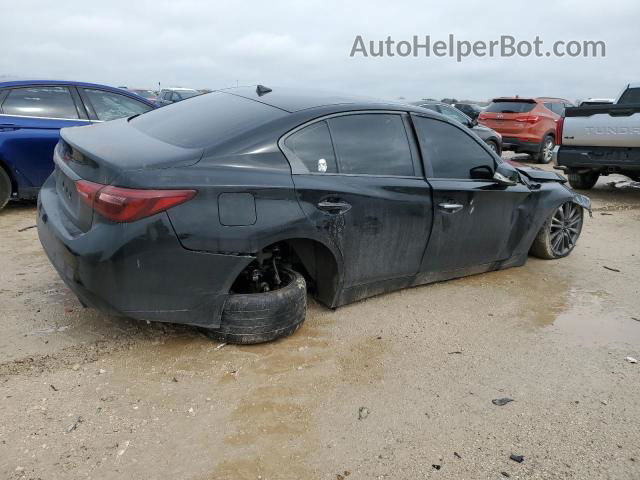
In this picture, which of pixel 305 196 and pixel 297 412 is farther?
pixel 305 196

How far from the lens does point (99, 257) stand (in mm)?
2777

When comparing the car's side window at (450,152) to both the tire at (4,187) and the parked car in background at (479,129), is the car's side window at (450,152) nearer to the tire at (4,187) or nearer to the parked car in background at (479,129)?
the tire at (4,187)

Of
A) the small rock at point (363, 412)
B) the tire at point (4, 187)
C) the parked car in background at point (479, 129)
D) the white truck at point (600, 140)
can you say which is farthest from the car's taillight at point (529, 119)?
the small rock at point (363, 412)

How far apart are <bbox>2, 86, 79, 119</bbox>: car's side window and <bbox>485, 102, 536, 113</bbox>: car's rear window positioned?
1073 cm

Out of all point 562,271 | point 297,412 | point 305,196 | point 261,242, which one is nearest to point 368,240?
point 305,196

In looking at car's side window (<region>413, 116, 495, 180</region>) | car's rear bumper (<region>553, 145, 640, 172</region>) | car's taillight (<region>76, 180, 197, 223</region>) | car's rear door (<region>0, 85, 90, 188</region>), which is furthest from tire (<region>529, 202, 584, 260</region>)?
car's rear door (<region>0, 85, 90, 188</region>)

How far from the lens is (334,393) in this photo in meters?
2.92

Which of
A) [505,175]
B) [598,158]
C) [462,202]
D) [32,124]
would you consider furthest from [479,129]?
[32,124]

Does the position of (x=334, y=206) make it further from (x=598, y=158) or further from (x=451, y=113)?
(x=451, y=113)

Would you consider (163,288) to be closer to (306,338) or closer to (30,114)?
(306,338)

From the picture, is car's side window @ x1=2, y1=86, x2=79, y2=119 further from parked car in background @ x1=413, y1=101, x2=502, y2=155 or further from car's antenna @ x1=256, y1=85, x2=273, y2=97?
parked car in background @ x1=413, y1=101, x2=502, y2=155

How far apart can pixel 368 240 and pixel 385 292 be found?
1.99 ft

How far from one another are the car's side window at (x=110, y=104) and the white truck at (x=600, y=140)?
651 centimetres

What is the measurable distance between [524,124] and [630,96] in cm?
399
